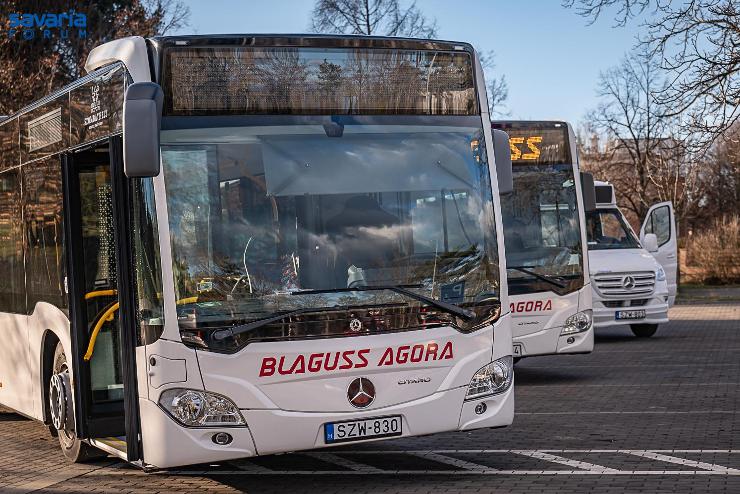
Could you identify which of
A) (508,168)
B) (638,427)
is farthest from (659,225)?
(508,168)

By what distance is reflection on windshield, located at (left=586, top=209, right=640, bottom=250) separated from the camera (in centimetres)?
2323

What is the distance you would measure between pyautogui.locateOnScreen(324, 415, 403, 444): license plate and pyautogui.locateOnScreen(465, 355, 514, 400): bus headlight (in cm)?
59

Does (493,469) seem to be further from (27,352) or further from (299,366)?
(27,352)

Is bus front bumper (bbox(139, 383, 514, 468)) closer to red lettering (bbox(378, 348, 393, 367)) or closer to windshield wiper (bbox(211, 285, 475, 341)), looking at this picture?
red lettering (bbox(378, 348, 393, 367))

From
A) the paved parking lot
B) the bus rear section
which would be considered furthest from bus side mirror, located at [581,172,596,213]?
the bus rear section

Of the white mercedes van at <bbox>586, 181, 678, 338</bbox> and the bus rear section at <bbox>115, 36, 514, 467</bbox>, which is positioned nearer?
the bus rear section at <bbox>115, 36, 514, 467</bbox>

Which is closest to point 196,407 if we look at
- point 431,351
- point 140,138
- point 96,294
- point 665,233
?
point 431,351

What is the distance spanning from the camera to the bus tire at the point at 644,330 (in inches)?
950

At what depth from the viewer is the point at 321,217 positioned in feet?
28.1

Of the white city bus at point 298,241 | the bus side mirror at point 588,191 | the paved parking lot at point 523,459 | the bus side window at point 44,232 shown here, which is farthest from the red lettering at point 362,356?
the bus side mirror at point 588,191

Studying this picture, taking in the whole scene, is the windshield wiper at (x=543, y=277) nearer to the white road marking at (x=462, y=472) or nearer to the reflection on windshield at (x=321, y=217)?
the white road marking at (x=462, y=472)

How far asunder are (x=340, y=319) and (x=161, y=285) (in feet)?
3.86

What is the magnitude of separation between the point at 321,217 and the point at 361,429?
1.42m

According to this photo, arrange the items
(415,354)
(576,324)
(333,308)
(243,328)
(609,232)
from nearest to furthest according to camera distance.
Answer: (243,328) < (333,308) < (415,354) < (576,324) < (609,232)
